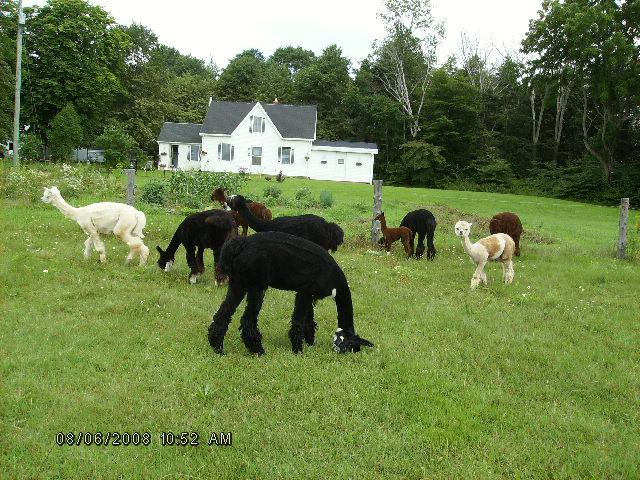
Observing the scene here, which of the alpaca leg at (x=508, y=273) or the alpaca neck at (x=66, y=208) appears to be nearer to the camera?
the alpaca neck at (x=66, y=208)

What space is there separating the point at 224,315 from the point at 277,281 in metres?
0.75

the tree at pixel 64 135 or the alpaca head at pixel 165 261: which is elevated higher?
the tree at pixel 64 135

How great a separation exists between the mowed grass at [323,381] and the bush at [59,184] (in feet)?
26.2

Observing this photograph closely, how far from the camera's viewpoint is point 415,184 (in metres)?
51.3

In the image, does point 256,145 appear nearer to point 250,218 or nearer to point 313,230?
point 313,230

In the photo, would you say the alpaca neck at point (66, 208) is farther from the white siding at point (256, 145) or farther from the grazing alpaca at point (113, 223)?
the white siding at point (256, 145)

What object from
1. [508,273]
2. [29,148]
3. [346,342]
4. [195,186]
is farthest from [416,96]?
[346,342]

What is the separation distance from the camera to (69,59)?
4803cm

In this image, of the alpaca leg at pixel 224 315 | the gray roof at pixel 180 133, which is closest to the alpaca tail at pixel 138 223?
the alpaca leg at pixel 224 315

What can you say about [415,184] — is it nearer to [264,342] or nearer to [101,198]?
[101,198]

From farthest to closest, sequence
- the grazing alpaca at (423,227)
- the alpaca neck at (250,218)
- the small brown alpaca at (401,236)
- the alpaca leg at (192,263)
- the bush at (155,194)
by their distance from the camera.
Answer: the bush at (155,194), the small brown alpaca at (401,236), the grazing alpaca at (423,227), the alpaca leg at (192,263), the alpaca neck at (250,218)

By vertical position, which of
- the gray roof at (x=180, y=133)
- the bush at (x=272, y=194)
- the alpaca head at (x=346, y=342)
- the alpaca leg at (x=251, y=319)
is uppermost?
the gray roof at (x=180, y=133)

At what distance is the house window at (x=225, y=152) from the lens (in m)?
48.2

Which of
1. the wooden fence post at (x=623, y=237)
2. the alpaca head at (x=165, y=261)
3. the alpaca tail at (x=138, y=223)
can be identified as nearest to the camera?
the alpaca head at (x=165, y=261)
